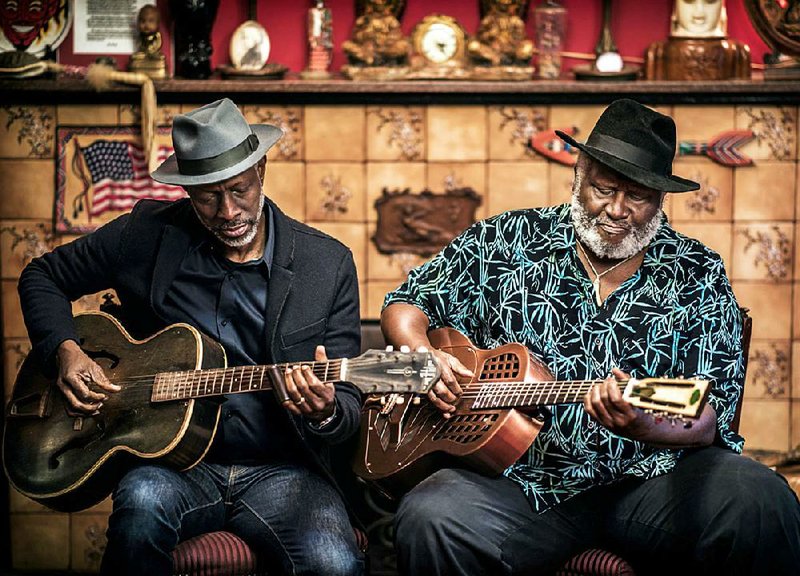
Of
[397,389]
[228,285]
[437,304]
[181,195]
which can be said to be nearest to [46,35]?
[181,195]

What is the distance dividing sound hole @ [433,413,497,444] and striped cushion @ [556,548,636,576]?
1.44 ft

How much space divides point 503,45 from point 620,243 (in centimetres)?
139

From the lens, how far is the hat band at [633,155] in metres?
3.23

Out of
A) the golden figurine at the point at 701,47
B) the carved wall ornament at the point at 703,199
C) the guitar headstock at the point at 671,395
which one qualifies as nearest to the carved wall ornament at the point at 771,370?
the carved wall ornament at the point at 703,199

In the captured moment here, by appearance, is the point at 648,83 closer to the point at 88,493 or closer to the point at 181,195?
the point at 181,195

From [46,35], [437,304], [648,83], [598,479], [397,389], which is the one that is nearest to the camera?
[397,389]

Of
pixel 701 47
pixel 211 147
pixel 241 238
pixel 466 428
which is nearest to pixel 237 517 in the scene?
pixel 466 428

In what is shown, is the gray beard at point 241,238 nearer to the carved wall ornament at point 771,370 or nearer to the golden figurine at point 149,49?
the golden figurine at point 149,49

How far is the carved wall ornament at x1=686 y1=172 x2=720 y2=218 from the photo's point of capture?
14.5 ft

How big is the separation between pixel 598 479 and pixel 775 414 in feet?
5.21

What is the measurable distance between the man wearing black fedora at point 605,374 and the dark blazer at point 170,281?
194 millimetres

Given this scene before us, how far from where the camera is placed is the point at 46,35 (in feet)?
15.3

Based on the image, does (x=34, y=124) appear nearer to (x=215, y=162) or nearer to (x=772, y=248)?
(x=215, y=162)

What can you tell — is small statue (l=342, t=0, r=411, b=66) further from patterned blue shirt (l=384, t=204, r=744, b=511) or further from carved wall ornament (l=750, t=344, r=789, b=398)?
carved wall ornament (l=750, t=344, r=789, b=398)
